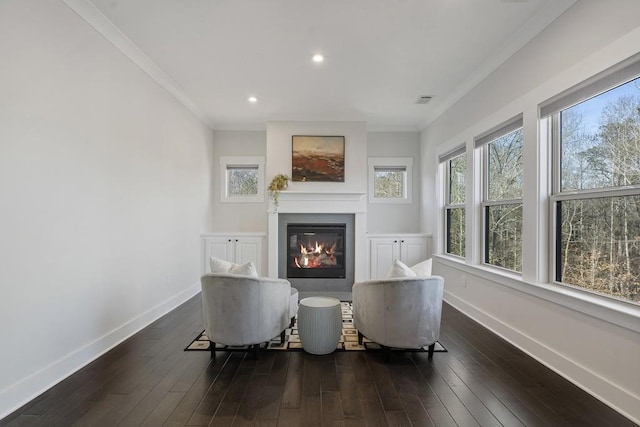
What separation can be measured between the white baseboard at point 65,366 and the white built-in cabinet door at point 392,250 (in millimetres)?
3280

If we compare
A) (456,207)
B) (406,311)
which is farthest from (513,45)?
(406,311)

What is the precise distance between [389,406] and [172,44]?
3579mm

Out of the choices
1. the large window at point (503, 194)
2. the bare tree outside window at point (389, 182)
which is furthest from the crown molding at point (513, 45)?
the bare tree outside window at point (389, 182)

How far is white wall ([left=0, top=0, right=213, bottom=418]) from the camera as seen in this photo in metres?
1.97

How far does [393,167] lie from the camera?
594 centimetres

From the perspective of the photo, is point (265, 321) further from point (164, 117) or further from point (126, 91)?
point (164, 117)

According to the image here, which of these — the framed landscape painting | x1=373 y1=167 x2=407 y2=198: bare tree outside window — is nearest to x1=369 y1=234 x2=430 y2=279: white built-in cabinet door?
x1=373 y1=167 x2=407 y2=198: bare tree outside window

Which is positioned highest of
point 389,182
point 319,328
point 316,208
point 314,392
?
point 389,182

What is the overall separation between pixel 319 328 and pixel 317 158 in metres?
3.15

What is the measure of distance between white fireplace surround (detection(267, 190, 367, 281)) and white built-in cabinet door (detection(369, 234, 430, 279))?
0.77ft

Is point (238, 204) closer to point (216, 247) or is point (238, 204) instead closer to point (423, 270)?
point (216, 247)

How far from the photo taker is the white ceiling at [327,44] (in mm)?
2535

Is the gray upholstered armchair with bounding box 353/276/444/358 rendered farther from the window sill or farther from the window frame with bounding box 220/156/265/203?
the window frame with bounding box 220/156/265/203

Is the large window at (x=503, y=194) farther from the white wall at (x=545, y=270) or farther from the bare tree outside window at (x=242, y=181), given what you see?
the bare tree outside window at (x=242, y=181)
